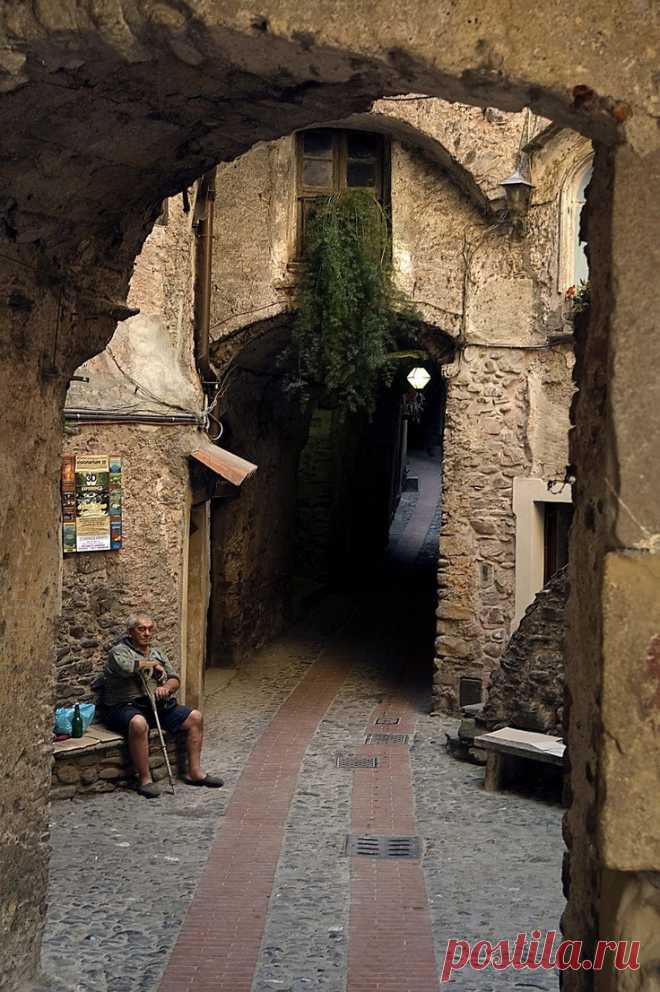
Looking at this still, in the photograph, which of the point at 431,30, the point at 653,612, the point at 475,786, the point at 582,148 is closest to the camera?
the point at 653,612

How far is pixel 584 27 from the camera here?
266cm

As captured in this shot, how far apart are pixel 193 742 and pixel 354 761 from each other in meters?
1.60

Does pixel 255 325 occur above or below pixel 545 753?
above

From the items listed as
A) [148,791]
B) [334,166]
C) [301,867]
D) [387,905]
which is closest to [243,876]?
[301,867]

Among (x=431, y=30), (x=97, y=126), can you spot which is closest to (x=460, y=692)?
(x=97, y=126)

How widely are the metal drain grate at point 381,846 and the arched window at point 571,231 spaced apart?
6.22 metres

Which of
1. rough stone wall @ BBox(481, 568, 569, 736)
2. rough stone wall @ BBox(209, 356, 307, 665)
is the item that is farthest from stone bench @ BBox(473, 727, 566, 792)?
rough stone wall @ BBox(209, 356, 307, 665)

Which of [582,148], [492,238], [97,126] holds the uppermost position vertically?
[582,148]

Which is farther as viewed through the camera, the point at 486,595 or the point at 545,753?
the point at 486,595

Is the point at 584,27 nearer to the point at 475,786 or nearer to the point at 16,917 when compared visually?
the point at 16,917

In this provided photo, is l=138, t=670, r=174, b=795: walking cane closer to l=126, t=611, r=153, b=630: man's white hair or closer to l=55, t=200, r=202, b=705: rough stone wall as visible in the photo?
l=126, t=611, r=153, b=630: man's white hair

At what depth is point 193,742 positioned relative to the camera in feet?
29.9

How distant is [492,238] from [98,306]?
750cm

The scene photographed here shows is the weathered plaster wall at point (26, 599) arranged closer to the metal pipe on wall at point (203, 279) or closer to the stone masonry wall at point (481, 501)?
the metal pipe on wall at point (203, 279)
